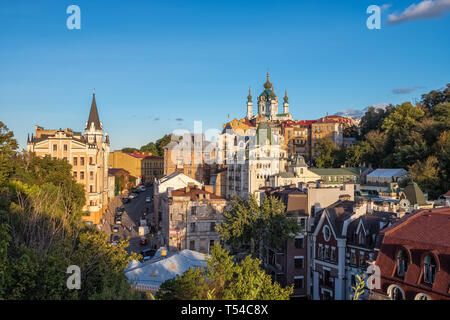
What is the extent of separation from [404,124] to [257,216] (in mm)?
72886

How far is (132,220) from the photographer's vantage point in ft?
230

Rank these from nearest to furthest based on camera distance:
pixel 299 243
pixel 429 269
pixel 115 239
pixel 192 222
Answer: pixel 429 269 → pixel 299 243 → pixel 192 222 → pixel 115 239

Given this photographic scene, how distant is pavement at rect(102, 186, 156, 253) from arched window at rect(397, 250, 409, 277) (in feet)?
90.5

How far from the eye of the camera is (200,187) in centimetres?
5969

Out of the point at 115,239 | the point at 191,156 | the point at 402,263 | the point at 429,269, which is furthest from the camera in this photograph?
the point at 191,156

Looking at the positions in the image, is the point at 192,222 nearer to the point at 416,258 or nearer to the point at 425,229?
the point at 425,229

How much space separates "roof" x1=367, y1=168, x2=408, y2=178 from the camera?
8056 centimetres

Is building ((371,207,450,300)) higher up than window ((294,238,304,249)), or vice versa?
building ((371,207,450,300))

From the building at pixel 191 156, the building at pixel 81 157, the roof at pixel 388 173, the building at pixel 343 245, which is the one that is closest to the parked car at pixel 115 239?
the building at pixel 81 157

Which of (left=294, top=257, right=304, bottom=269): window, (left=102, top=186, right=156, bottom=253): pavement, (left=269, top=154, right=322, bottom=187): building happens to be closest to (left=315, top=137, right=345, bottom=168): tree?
(left=269, top=154, right=322, bottom=187): building

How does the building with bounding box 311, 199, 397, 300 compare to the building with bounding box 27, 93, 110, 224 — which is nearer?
the building with bounding box 311, 199, 397, 300

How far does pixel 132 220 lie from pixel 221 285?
2141 inches

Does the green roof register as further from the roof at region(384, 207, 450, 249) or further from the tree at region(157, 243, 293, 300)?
the tree at region(157, 243, 293, 300)

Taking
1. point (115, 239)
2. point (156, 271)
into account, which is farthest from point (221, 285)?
point (115, 239)
